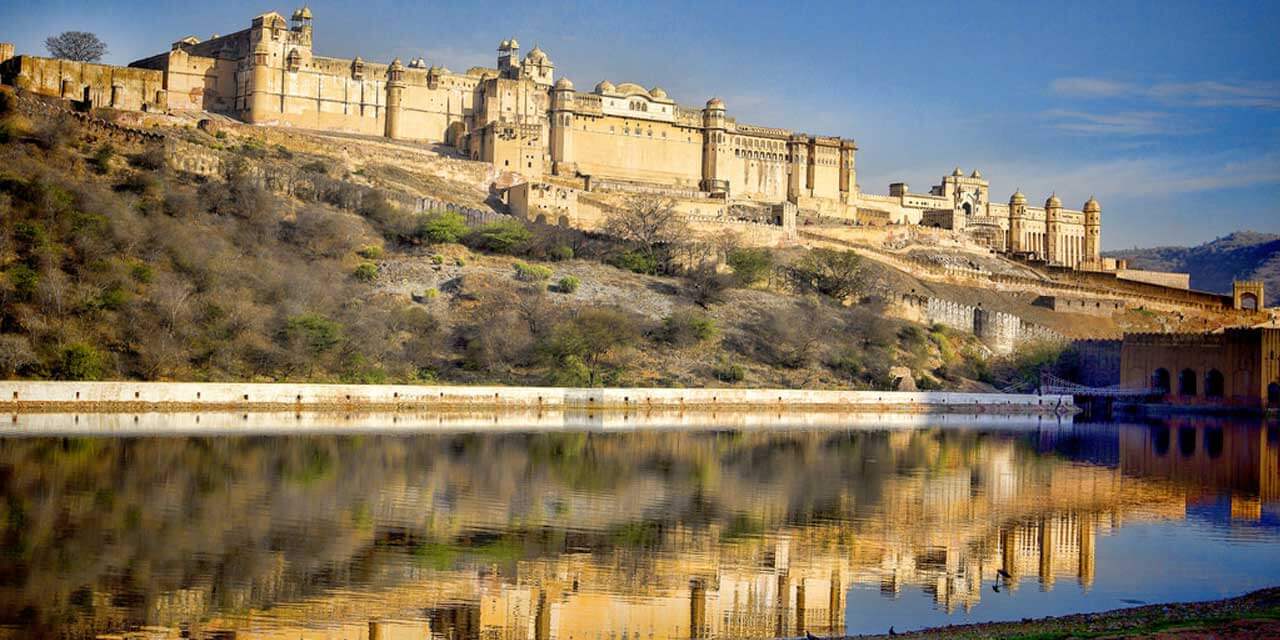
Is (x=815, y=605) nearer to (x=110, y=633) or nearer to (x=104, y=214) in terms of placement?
(x=110, y=633)

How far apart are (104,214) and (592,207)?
89.0 feet

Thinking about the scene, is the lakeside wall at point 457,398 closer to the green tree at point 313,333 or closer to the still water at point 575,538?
the green tree at point 313,333

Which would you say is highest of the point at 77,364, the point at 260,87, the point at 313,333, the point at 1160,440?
the point at 260,87

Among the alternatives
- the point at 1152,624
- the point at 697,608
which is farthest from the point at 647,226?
the point at 1152,624

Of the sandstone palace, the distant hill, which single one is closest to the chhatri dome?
the sandstone palace

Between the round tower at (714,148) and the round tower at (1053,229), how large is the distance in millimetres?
24224

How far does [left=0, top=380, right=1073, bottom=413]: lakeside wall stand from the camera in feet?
100

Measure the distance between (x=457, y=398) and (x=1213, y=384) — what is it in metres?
30.3

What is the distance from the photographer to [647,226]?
58.9m

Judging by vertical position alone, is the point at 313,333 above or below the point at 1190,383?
above

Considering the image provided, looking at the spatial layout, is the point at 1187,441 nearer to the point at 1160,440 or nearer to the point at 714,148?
the point at 1160,440

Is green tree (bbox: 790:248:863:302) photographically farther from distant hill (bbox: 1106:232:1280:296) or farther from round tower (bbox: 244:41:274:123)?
distant hill (bbox: 1106:232:1280:296)

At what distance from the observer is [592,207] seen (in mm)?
62438

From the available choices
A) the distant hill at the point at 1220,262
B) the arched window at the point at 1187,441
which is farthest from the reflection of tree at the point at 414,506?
the distant hill at the point at 1220,262
